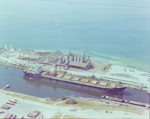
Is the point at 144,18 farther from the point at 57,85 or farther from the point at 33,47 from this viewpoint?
the point at 57,85

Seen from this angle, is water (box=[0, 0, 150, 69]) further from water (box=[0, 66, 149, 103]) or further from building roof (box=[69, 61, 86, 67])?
water (box=[0, 66, 149, 103])

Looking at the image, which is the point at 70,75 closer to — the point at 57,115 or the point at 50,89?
the point at 50,89

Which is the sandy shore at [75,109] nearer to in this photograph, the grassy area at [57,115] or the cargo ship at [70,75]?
the grassy area at [57,115]

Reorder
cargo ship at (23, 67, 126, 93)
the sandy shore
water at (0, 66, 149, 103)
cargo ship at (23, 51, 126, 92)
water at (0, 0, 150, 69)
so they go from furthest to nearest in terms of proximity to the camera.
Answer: water at (0, 0, 150, 69), cargo ship at (23, 51, 126, 92), cargo ship at (23, 67, 126, 93), water at (0, 66, 149, 103), the sandy shore

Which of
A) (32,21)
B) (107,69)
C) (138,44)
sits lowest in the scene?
(107,69)

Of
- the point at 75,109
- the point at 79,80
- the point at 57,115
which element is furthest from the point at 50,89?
the point at 57,115

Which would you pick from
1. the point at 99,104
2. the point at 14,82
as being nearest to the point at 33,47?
the point at 14,82

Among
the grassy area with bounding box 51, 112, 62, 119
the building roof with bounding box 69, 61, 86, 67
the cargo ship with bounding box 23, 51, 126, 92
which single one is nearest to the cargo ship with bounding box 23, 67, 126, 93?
the cargo ship with bounding box 23, 51, 126, 92
